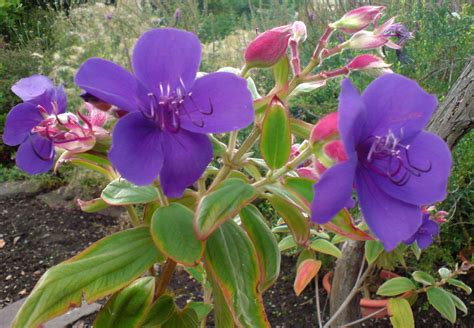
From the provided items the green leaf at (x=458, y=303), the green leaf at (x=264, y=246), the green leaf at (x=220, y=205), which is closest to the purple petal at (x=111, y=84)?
the green leaf at (x=220, y=205)

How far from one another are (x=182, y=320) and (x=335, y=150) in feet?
1.23

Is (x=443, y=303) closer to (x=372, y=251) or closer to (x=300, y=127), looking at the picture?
(x=372, y=251)

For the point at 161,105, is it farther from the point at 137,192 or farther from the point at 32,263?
the point at 32,263

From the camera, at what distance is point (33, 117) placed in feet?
1.85

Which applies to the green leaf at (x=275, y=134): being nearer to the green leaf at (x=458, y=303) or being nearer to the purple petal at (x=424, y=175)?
the purple petal at (x=424, y=175)

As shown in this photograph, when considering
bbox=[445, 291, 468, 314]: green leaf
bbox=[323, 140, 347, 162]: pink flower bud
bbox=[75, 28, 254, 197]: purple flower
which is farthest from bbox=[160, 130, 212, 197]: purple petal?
bbox=[445, 291, 468, 314]: green leaf

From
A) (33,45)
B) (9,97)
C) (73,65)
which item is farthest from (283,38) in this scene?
(33,45)

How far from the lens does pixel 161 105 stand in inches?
18.0

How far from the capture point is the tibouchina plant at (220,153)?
1.43 ft

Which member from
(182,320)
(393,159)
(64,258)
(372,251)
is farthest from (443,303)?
(64,258)

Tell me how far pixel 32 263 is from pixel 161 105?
2.14m

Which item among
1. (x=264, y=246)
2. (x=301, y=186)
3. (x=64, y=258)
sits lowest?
(x=64, y=258)

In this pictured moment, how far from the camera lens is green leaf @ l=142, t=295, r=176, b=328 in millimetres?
649

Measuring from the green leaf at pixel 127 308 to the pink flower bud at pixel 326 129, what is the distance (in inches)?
12.7
